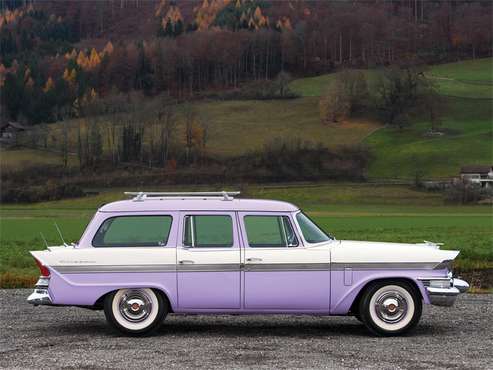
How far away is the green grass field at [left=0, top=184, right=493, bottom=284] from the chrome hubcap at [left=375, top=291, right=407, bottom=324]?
10.7 metres

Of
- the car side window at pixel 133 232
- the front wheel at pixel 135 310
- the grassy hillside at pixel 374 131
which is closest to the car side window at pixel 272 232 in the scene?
the car side window at pixel 133 232

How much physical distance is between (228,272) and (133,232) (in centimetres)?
145

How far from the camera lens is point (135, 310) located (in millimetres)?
11352

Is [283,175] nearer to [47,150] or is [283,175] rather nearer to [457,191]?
[457,191]

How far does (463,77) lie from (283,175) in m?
62.6

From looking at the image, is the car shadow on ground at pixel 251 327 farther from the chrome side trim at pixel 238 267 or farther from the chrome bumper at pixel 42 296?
the chrome side trim at pixel 238 267

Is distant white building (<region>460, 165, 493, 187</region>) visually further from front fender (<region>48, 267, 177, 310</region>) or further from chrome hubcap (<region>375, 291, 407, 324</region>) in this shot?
front fender (<region>48, 267, 177, 310</region>)

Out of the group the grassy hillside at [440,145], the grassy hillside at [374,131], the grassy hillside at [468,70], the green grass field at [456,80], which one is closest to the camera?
the grassy hillside at [440,145]

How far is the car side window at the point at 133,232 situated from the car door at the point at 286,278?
1175 millimetres

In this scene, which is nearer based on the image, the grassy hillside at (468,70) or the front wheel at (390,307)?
the front wheel at (390,307)

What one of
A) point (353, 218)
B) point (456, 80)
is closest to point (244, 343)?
point (353, 218)

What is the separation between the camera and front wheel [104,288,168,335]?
37.0 feet

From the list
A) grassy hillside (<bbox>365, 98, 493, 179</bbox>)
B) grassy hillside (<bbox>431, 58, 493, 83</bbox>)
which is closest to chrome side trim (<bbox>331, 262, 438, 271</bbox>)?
grassy hillside (<bbox>365, 98, 493, 179</bbox>)

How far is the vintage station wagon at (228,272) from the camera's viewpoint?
36.9 feet
